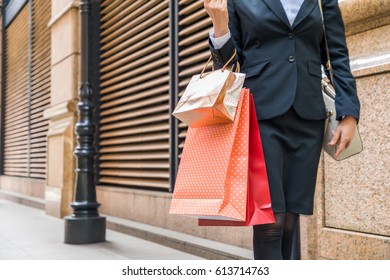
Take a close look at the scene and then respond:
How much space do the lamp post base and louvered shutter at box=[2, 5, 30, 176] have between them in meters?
7.45

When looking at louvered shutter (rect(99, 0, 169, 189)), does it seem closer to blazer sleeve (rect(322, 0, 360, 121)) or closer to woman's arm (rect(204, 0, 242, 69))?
woman's arm (rect(204, 0, 242, 69))

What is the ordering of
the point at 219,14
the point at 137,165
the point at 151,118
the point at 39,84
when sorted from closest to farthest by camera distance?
the point at 219,14
the point at 151,118
the point at 137,165
the point at 39,84

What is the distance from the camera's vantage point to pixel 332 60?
248 centimetres

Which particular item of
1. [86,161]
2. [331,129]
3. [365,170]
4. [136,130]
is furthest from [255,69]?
[136,130]

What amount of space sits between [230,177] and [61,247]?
13.7ft

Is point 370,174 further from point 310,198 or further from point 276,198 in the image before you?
point 276,198

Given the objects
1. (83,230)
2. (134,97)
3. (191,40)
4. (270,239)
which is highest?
(191,40)

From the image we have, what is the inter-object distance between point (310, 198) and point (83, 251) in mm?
3732

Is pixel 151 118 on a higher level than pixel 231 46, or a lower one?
higher

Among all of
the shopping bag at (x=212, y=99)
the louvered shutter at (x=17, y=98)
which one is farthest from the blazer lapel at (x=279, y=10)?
the louvered shutter at (x=17, y=98)

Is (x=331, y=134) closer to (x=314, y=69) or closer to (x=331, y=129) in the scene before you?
(x=331, y=129)

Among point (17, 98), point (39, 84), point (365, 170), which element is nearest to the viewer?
point (365, 170)

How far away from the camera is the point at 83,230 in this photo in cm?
606

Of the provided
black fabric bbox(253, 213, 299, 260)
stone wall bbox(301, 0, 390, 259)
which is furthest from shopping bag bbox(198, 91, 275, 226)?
stone wall bbox(301, 0, 390, 259)
